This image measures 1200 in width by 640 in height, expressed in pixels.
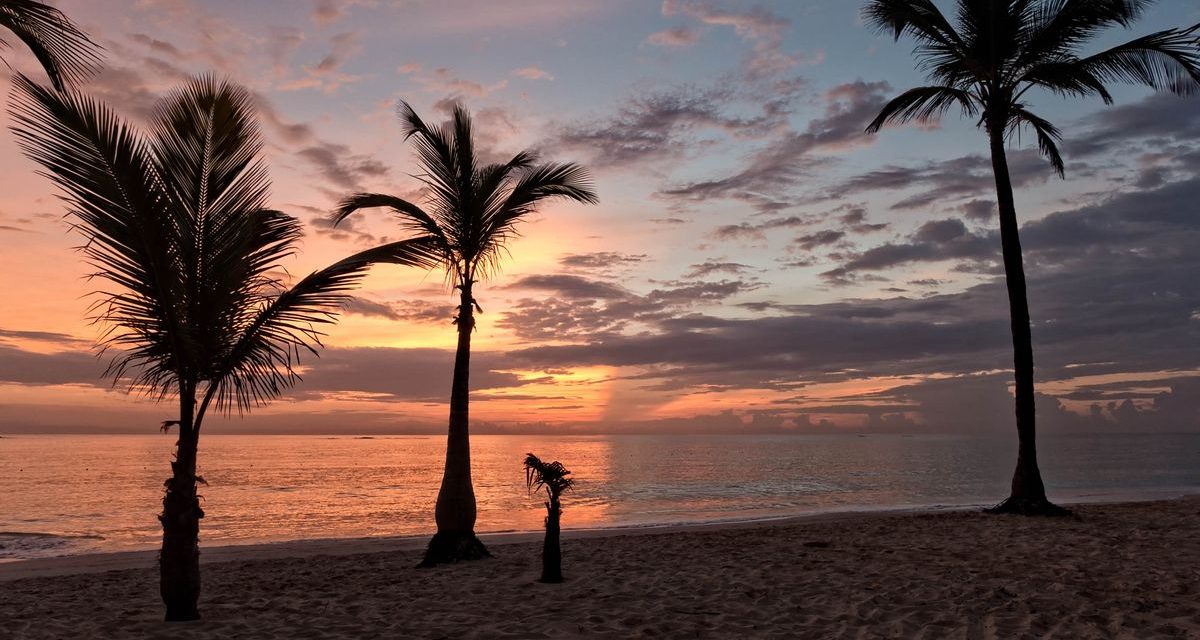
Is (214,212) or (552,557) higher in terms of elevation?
(214,212)

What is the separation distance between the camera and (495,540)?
20.2 m

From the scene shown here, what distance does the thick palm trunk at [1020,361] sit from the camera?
15891 millimetres

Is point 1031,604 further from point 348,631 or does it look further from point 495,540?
point 495,540

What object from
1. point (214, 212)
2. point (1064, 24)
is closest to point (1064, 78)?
point (1064, 24)

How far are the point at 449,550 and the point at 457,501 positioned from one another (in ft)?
2.59

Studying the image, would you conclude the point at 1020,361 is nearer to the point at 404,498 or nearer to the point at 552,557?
the point at 552,557

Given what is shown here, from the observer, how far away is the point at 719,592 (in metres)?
9.03

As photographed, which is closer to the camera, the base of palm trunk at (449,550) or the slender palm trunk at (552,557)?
the slender palm trunk at (552,557)

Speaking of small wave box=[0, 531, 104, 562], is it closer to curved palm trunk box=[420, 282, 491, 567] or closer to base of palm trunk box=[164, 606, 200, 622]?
curved palm trunk box=[420, 282, 491, 567]

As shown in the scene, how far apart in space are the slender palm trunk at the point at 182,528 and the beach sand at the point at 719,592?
11.5 inches

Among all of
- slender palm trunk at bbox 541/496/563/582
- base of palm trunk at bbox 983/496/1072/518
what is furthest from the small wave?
base of palm trunk at bbox 983/496/1072/518

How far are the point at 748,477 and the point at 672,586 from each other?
5149 cm

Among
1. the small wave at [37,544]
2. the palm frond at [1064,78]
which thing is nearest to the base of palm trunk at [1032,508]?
the palm frond at [1064,78]

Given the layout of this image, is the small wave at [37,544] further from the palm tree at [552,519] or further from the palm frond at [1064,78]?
the palm frond at [1064,78]
